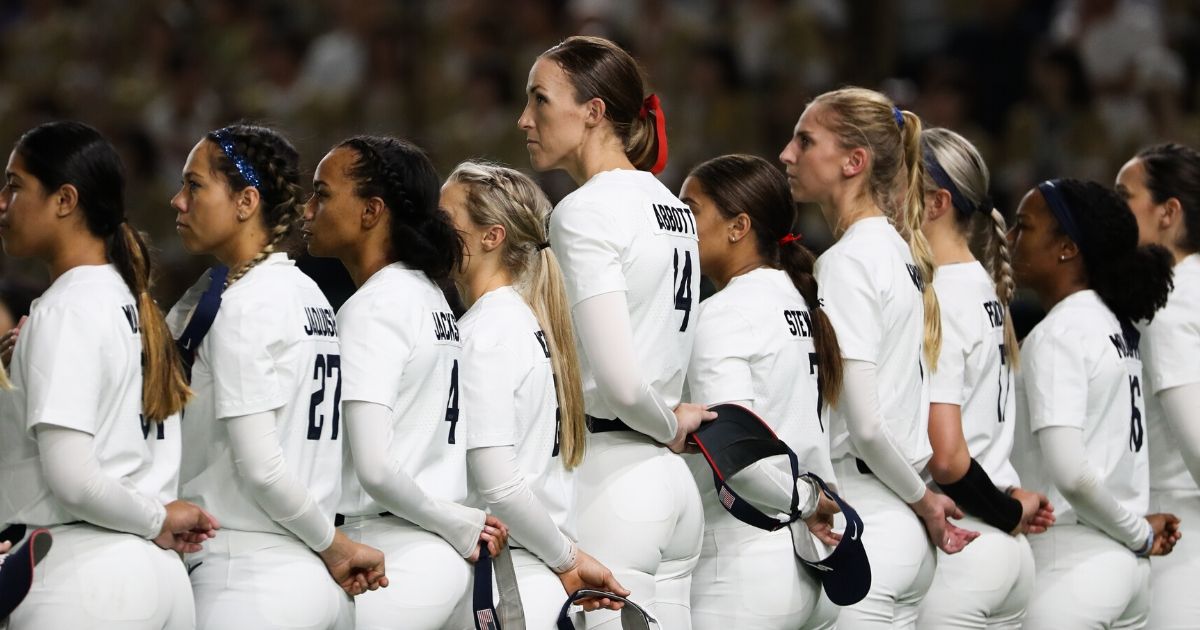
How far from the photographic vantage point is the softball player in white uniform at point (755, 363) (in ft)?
12.2

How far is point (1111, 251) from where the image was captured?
14.8 feet

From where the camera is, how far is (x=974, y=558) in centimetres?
418

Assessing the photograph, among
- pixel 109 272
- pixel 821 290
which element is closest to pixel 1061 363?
pixel 821 290

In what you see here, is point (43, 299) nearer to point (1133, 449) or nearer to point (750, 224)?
point (750, 224)

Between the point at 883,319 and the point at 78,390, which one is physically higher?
the point at 78,390

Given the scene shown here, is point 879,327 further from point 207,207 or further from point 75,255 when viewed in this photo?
point 75,255

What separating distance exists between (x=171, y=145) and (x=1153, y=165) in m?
6.33

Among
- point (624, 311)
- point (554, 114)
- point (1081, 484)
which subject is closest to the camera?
point (624, 311)

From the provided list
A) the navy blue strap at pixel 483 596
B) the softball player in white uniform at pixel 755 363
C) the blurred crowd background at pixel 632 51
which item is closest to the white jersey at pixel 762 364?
the softball player in white uniform at pixel 755 363

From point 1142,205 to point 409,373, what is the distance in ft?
9.24

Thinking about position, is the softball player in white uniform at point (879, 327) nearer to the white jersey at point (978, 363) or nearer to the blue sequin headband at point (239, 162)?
the white jersey at point (978, 363)

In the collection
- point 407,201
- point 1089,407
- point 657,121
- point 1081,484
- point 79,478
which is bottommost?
point 1081,484

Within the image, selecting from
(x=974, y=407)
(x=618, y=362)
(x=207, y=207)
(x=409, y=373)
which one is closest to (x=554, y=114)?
(x=618, y=362)

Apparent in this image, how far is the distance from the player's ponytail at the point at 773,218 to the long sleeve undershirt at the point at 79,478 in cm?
176
